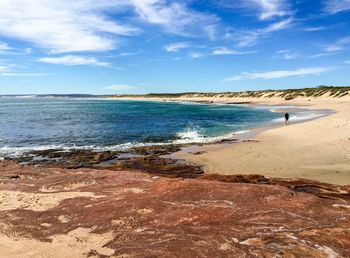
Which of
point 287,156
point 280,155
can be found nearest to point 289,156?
point 287,156

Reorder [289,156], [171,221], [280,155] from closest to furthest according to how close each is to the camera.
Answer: [171,221]
[289,156]
[280,155]

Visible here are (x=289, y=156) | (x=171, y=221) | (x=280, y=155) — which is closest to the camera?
(x=171, y=221)

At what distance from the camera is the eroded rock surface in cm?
839

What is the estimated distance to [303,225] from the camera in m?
9.50

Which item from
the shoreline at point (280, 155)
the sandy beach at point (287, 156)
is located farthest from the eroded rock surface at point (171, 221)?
the shoreline at point (280, 155)

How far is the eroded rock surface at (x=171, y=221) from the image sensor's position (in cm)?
839

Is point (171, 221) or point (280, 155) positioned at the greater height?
point (171, 221)

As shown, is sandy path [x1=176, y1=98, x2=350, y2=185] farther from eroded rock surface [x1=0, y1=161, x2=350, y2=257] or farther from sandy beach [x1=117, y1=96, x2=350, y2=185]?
eroded rock surface [x1=0, y1=161, x2=350, y2=257]

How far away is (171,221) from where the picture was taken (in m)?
9.92

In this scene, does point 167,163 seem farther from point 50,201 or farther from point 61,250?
point 61,250

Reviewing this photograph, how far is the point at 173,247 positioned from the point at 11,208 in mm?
→ 6261

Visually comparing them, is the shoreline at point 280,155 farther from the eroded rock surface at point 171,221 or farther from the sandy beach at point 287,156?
the eroded rock surface at point 171,221

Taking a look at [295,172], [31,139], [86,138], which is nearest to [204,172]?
[295,172]

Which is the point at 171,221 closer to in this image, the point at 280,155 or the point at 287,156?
the point at 287,156
